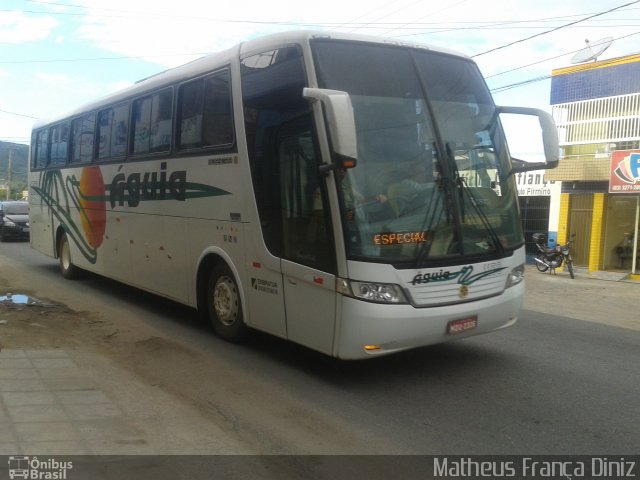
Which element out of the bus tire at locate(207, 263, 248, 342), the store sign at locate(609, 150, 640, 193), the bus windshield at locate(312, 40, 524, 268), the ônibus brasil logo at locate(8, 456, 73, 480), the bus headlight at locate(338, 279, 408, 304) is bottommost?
the ônibus brasil logo at locate(8, 456, 73, 480)

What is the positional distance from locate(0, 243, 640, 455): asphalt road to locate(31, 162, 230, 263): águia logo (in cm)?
183

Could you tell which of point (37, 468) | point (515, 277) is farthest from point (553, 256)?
point (37, 468)

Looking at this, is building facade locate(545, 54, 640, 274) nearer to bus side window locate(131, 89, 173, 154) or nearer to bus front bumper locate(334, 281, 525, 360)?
bus front bumper locate(334, 281, 525, 360)

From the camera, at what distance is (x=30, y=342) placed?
666cm

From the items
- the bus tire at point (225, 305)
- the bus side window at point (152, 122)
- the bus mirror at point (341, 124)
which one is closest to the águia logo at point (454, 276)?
the bus mirror at point (341, 124)

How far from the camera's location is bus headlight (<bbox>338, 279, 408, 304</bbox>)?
4953 mm

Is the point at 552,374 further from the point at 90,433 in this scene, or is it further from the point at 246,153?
the point at 90,433

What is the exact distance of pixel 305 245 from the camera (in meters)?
5.42

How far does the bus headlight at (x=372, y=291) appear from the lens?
16.3ft

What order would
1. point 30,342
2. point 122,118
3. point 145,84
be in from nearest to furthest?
point 30,342 → point 145,84 → point 122,118

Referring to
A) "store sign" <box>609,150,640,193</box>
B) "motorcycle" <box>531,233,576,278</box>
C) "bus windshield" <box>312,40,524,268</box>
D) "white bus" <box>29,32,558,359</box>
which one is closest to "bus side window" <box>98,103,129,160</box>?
"white bus" <box>29,32,558,359</box>

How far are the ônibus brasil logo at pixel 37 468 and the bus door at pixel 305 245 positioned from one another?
7.70 feet

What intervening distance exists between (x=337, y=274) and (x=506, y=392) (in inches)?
76.3

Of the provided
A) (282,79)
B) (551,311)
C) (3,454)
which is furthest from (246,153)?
(551,311)
